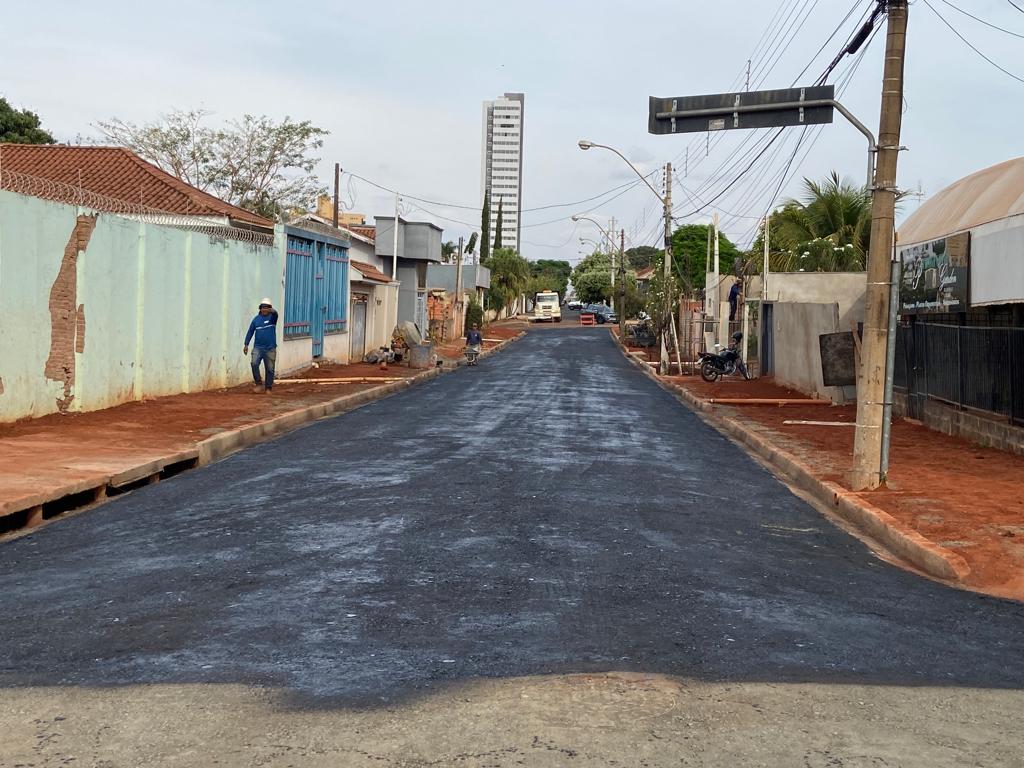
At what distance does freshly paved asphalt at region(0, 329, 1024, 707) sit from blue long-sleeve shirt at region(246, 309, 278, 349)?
30.2ft

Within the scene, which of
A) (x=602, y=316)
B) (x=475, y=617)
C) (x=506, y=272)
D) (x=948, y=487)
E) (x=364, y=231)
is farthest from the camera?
(x=506, y=272)

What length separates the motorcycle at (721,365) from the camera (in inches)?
1309

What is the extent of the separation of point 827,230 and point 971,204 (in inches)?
724

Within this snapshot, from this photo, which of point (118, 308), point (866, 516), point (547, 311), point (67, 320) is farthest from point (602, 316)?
point (866, 516)

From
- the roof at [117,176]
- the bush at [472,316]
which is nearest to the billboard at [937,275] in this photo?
the roof at [117,176]

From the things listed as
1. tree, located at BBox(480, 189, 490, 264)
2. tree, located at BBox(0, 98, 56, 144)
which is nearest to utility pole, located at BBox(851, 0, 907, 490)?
tree, located at BBox(0, 98, 56, 144)

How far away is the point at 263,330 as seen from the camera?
74.0 ft

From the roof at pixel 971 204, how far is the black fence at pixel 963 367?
85.2 inches

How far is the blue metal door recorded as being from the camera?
3234 centimetres

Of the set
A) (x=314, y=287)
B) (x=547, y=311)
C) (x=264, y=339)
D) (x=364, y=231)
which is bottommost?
(x=264, y=339)

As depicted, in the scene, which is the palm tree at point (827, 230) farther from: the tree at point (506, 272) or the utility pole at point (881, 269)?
the tree at point (506, 272)

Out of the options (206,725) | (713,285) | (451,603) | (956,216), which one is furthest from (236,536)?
(713,285)

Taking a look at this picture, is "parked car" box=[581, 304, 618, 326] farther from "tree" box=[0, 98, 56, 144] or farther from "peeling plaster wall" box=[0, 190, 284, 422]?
"peeling plaster wall" box=[0, 190, 284, 422]

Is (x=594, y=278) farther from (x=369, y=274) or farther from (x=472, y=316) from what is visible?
(x=369, y=274)
